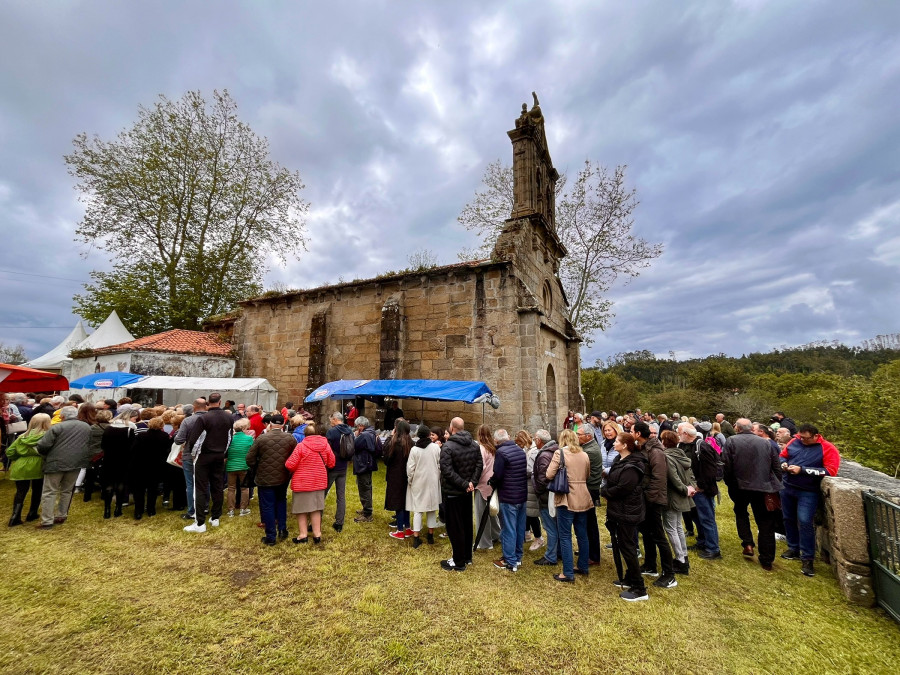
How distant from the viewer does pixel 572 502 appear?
455 cm

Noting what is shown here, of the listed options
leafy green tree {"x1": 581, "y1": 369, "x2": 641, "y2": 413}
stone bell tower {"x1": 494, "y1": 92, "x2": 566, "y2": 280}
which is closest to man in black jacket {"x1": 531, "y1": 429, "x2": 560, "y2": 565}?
stone bell tower {"x1": 494, "y1": 92, "x2": 566, "y2": 280}

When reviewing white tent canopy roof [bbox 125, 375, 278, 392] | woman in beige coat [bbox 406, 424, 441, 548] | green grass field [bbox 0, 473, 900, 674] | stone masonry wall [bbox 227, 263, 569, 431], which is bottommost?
green grass field [bbox 0, 473, 900, 674]

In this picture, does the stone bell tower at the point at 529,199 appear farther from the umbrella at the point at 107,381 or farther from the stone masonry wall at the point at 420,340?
the umbrella at the point at 107,381

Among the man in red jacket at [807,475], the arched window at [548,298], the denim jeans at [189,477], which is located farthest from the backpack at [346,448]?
the arched window at [548,298]

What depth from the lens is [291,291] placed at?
14.4 metres

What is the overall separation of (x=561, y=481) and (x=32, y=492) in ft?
28.3

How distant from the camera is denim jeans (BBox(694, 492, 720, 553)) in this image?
5367mm

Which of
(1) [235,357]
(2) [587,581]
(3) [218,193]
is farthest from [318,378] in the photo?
(3) [218,193]

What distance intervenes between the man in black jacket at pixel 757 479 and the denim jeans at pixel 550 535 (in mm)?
2787

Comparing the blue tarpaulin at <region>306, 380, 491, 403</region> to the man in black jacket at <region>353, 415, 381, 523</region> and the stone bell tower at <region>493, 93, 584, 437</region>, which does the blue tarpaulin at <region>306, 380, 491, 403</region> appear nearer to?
the stone bell tower at <region>493, 93, 584, 437</region>

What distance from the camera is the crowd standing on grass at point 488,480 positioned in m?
4.61

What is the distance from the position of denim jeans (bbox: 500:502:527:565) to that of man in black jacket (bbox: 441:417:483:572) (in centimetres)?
50

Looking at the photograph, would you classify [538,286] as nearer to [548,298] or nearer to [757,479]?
[548,298]

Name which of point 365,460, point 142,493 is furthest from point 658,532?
point 142,493
